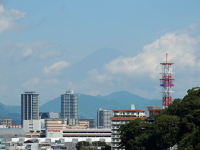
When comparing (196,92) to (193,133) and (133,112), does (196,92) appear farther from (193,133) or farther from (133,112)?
(133,112)

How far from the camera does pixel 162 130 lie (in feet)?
404

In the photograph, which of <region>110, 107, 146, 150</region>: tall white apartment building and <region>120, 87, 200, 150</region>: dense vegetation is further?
<region>110, 107, 146, 150</region>: tall white apartment building

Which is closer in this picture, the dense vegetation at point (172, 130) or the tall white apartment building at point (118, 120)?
the dense vegetation at point (172, 130)

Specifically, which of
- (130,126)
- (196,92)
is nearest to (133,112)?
(130,126)

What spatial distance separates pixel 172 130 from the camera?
120125 millimetres

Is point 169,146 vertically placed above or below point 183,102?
below

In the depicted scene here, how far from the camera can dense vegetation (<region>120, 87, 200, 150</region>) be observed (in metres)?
110

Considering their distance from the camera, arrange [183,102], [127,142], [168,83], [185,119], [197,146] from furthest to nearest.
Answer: [168,83], [127,142], [183,102], [185,119], [197,146]

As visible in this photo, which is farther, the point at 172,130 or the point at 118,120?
the point at 118,120

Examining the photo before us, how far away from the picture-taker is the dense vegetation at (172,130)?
109900 mm

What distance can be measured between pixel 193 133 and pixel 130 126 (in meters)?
35.6

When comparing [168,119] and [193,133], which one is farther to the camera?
[168,119]

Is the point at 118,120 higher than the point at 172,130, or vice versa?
the point at 118,120

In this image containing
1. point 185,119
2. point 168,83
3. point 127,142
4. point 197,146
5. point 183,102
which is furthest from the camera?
point 168,83
